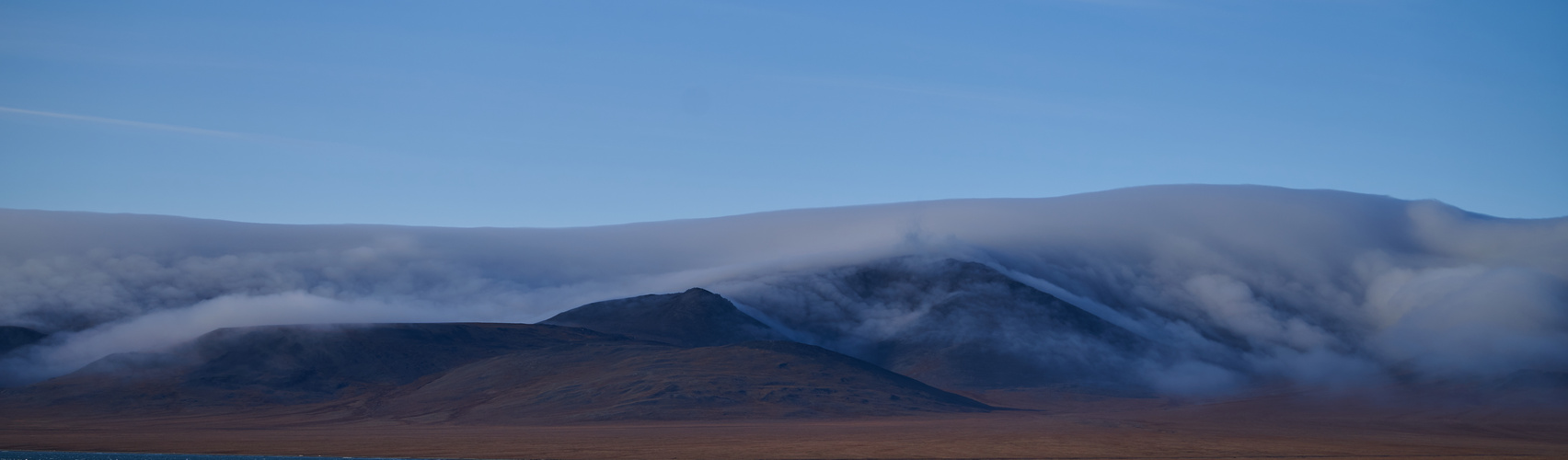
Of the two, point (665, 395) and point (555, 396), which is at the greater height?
point (555, 396)

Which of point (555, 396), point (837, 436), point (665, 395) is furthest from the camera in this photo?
point (555, 396)

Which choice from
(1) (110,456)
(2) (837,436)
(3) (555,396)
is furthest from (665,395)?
(1) (110,456)

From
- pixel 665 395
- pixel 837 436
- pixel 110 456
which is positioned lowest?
pixel 110 456

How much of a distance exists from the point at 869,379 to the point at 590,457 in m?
93.5

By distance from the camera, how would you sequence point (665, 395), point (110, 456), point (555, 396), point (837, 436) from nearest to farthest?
point (110, 456)
point (837, 436)
point (665, 395)
point (555, 396)

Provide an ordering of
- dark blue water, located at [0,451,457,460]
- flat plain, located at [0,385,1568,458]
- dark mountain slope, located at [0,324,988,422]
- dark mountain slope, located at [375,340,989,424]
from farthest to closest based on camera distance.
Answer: dark mountain slope, located at [0,324,988,422] → dark mountain slope, located at [375,340,989,424] → flat plain, located at [0,385,1568,458] → dark blue water, located at [0,451,457,460]

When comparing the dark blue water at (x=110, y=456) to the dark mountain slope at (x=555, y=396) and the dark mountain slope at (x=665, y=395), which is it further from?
the dark mountain slope at (x=555, y=396)

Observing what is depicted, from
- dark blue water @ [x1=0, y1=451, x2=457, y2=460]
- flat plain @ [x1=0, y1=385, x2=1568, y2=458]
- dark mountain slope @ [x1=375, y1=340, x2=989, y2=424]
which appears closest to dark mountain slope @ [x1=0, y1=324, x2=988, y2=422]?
dark mountain slope @ [x1=375, y1=340, x2=989, y2=424]

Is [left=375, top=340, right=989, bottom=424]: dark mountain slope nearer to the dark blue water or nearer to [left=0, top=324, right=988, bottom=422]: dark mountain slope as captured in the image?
[left=0, top=324, right=988, bottom=422]: dark mountain slope

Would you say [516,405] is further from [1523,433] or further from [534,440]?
[1523,433]

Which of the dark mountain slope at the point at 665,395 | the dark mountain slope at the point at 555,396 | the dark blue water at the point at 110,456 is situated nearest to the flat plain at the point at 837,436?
the dark blue water at the point at 110,456

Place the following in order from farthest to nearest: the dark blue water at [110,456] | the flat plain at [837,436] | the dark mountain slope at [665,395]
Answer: the dark mountain slope at [665,395]
the flat plain at [837,436]
the dark blue water at [110,456]

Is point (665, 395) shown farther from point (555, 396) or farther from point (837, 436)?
point (837, 436)

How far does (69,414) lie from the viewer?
17662 cm
